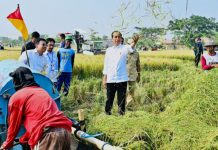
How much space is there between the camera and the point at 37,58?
259 inches

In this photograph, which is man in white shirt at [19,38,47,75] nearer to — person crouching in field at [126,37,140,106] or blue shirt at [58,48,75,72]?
person crouching in field at [126,37,140,106]

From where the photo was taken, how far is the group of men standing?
6.52 m

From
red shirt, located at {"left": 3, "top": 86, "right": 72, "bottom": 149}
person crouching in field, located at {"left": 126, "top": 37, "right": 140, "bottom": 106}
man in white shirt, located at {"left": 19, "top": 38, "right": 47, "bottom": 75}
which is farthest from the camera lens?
person crouching in field, located at {"left": 126, "top": 37, "right": 140, "bottom": 106}

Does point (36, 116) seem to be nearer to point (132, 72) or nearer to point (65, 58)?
point (132, 72)

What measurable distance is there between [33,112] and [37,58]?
10.8ft

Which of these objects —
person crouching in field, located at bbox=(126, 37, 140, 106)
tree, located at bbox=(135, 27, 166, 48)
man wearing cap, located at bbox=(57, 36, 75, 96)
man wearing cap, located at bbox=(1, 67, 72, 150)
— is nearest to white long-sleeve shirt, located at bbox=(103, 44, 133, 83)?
person crouching in field, located at bbox=(126, 37, 140, 106)

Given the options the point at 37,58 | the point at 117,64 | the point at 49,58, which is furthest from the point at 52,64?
the point at 117,64

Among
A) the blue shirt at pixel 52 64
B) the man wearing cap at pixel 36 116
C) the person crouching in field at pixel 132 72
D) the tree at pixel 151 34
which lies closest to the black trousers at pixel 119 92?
the person crouching in field at pixel 132 72

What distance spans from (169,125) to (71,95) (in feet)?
15.6

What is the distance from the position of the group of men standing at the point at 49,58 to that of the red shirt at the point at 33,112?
9.42 ft

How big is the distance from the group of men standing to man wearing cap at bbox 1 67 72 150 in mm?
2822

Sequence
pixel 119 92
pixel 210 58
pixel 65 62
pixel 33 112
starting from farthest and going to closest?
pixel 65 62 → pixel 210 58 → pixel 119 92 → pixel 33 112

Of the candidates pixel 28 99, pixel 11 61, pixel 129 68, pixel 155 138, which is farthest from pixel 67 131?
pixel 129 68

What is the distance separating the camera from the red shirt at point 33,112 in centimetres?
339
